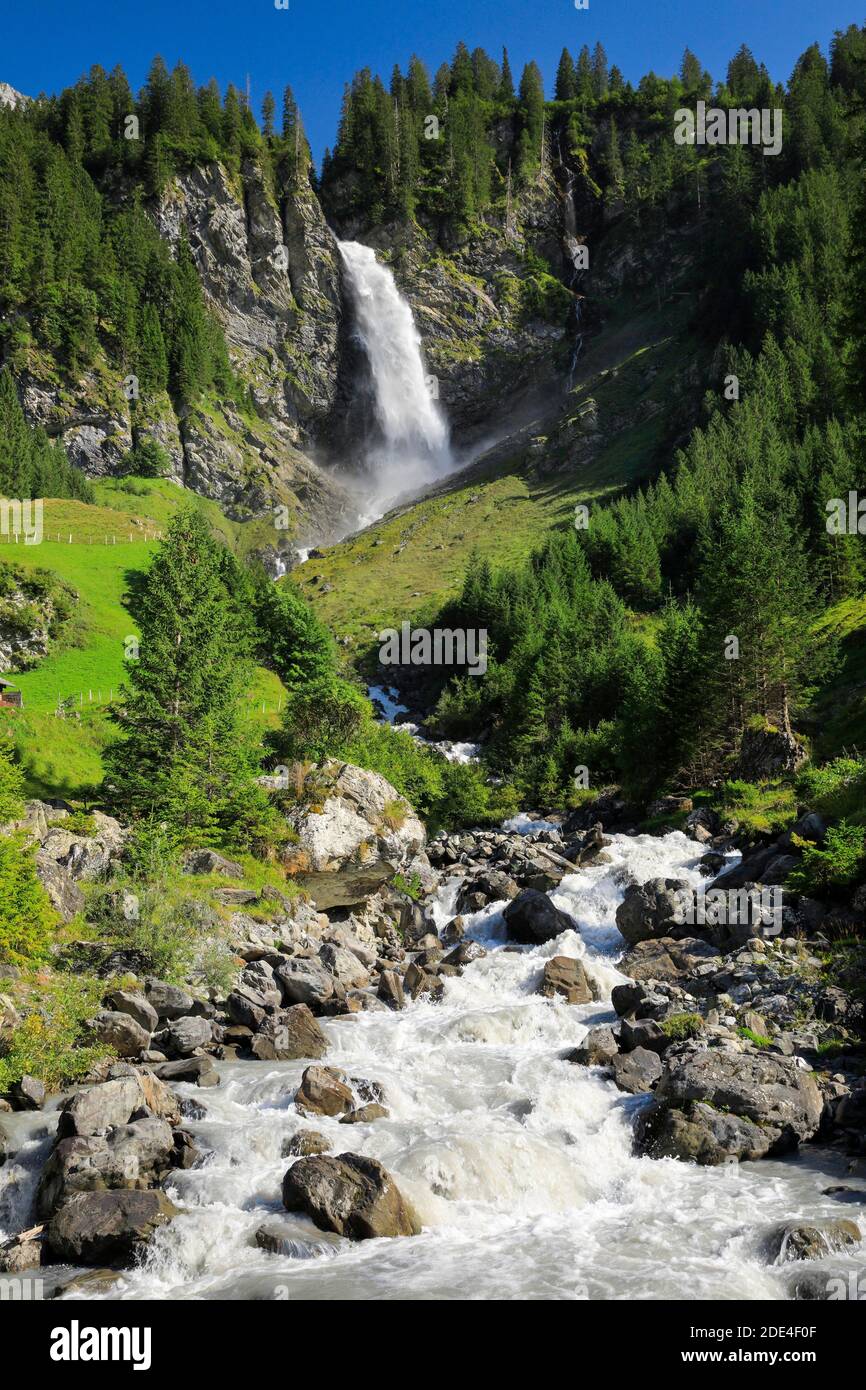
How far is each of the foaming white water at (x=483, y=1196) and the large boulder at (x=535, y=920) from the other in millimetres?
9578

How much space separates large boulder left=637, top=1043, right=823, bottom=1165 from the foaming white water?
0.40 metres

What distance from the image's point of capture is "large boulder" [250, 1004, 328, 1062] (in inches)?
876

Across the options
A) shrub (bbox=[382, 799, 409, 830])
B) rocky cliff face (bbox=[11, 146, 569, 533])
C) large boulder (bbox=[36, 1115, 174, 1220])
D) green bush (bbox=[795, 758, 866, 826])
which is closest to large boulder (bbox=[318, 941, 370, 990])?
large boulder (bbox=[36, 1115, 174, 1220])

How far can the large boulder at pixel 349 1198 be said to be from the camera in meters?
14.3

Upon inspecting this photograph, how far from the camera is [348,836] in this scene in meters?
40.7

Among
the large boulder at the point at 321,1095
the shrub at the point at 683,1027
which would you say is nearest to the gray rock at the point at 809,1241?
the shrub at the point at 683,1027

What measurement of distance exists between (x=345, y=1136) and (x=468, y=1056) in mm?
5949

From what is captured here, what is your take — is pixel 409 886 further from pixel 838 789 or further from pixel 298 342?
pixel 298 342

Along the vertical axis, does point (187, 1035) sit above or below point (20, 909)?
below

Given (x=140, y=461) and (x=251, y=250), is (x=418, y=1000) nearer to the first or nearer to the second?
(x=140, y=461)

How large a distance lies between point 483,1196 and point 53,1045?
→ 430 inches

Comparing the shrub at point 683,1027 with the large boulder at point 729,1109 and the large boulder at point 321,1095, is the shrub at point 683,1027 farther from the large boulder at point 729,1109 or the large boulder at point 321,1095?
the large boulder at point 321,1095

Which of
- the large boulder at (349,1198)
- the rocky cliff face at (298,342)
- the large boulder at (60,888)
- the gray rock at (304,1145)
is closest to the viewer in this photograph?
the large boulder at (349,1198)

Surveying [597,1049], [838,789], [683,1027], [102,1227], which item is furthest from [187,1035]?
[838,789]
